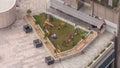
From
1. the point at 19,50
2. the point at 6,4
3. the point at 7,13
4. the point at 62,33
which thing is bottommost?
the point at 19,50

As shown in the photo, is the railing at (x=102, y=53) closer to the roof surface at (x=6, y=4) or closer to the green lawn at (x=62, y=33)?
the green lawn at (x=62, y=33)

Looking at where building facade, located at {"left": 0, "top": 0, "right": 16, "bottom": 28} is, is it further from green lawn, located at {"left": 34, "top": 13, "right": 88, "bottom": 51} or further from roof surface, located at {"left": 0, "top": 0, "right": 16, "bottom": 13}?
green lawn, located at {"left": 34, "top": 13, "right": 88, "bottom": 51}

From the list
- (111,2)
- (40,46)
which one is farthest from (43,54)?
(111,2)

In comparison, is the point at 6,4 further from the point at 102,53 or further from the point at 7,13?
the point at 102,53

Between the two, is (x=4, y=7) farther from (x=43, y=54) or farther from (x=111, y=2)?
(x=111, y=2)

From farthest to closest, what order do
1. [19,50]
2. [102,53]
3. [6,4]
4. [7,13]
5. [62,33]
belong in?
[6,4] → [7,13] → [62,33] → [19,50] → [102,53]

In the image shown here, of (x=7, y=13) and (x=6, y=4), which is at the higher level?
(x=6, y=4)

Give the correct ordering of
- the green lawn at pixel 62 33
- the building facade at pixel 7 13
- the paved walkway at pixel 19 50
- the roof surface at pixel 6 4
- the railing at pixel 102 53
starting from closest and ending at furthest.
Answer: the railing at pixel 102 53, the paved walkway at pixel 19 50, the green lawn at pixel 62 33, the building facade at pixel 7 13, the roof surface at pixel 6 4

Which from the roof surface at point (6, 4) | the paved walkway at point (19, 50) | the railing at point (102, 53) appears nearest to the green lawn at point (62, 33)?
the paved walkway at point (19, 50)

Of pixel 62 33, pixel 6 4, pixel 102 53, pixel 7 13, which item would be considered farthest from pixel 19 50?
pixel 102 53
